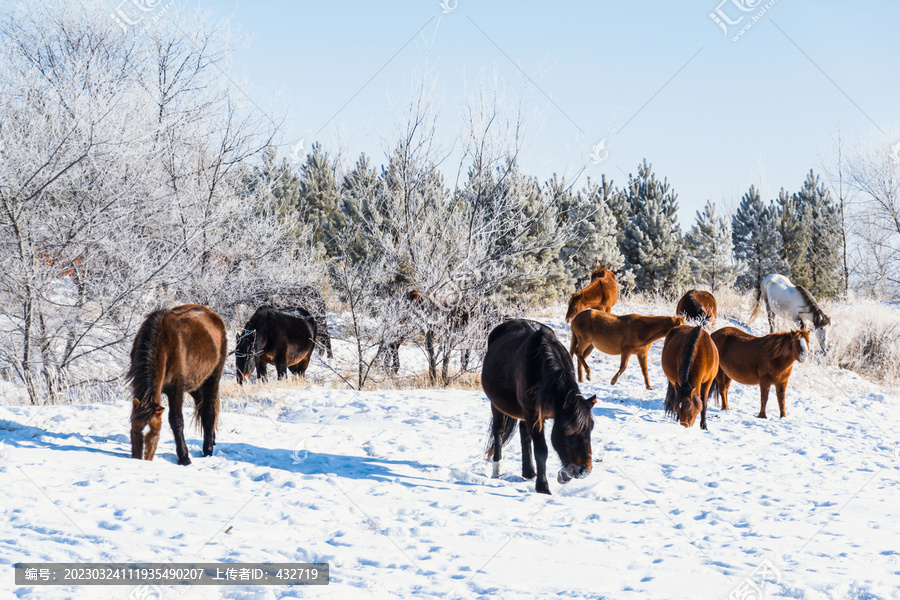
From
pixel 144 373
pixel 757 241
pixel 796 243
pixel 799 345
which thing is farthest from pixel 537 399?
pixel 796 243

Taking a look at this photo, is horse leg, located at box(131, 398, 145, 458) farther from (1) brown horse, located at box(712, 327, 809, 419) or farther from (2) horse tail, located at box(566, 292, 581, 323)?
(2) horse tail, located at box(566, 292, 581, 323)

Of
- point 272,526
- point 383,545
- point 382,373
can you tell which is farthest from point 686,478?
point 382,373

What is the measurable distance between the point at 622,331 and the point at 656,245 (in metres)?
19.9

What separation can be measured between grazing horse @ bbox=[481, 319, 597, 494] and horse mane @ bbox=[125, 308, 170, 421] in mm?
2914

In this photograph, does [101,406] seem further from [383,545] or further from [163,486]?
[383,545]

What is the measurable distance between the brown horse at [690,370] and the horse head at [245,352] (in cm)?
745

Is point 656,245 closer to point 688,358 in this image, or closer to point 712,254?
point 712,254

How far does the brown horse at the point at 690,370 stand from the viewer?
7.83 m

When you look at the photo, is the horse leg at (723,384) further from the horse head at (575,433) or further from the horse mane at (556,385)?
the horse head at (575,433)

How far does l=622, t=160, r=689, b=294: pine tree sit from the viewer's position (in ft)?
91.6

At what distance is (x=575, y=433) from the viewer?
16.1 feet

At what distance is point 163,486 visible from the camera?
472cm

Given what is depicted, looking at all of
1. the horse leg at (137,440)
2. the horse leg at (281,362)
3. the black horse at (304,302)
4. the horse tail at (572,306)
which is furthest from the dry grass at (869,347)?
the horse leg at (137,440)

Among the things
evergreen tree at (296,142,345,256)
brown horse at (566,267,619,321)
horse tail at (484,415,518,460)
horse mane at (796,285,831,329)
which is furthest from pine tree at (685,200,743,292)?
horse tail at (484,415,518,460)
